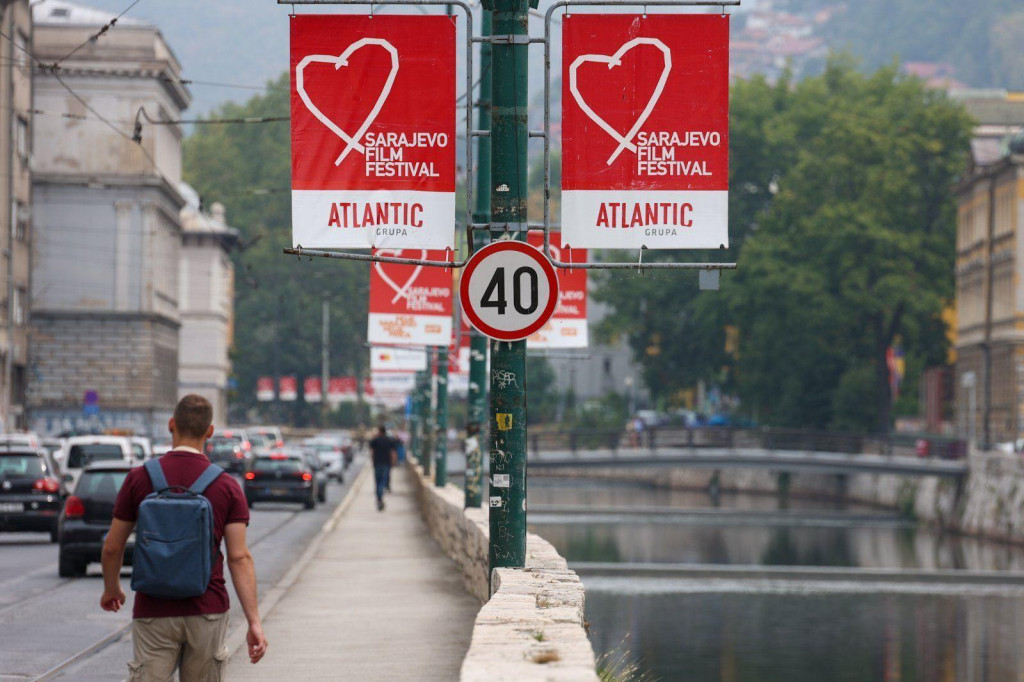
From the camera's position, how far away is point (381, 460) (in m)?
43.6

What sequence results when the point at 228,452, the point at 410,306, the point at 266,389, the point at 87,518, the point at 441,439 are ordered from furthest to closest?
the point at 266,389
the point at 228,452
the point at 441,439
the point at 410,306
the point at 87,518

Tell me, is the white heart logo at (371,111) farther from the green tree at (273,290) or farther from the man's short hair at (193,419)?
the green tree at (273,290)

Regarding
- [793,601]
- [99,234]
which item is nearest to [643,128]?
[793,601]

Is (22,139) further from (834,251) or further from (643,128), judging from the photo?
(643,128)

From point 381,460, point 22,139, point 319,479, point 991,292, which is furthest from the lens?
point 991,292

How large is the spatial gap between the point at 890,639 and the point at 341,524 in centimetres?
1027

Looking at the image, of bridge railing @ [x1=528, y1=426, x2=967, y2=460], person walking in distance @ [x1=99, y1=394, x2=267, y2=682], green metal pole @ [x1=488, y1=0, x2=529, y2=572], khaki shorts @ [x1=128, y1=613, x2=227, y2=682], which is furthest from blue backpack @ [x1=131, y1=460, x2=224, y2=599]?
bridge railing @ [x1=528, y1=426, x2=967, y2=460]

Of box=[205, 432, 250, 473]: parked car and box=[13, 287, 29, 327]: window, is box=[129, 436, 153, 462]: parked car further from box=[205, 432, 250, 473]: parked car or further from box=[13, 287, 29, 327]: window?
box=[13, 287, 29, 327]: window

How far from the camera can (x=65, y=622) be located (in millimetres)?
17906

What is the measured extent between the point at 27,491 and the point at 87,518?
8.18m

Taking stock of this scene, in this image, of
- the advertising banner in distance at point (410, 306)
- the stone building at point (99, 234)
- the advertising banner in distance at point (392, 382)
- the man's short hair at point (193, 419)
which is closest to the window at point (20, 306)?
the stone building at point (99, 234)

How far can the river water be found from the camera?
3216 cm

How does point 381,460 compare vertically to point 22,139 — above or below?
below

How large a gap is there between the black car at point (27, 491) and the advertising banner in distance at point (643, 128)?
1995 centimetres
